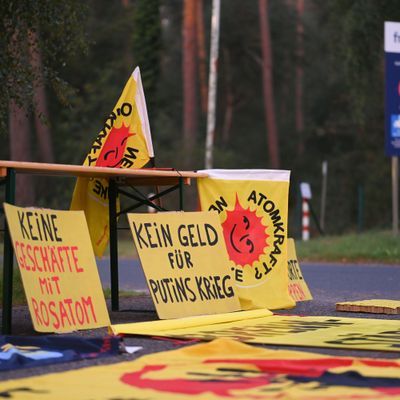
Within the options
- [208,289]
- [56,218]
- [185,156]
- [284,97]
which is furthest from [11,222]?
[284,97]

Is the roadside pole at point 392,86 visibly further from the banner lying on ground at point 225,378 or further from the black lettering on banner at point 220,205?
the banner lying on ground at point 225,378

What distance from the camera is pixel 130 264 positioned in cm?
2495

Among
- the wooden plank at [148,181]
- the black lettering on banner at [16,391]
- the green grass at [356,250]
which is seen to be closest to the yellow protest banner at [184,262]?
the wooden plank at [148,181]

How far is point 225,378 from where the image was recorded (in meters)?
7.44

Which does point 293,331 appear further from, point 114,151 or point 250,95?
point 250,95

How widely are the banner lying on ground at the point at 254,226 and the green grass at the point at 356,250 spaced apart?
37.7ft

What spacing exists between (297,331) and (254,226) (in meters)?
2.91

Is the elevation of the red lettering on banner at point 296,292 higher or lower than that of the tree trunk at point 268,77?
lower

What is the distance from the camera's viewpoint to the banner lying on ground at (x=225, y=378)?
6.91 m

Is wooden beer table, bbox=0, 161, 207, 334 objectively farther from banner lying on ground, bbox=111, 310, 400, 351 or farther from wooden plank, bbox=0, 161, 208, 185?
banner lying on ground, bbox=111, 310, 400, 351

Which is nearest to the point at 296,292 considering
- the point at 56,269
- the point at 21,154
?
the point at 56,269

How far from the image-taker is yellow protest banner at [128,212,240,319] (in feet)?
38.3

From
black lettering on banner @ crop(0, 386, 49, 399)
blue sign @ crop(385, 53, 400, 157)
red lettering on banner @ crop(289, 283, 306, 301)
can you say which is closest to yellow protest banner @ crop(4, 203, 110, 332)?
black lettering on banner @ crop(0, 386, 49, 399)

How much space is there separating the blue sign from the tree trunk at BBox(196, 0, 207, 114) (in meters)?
23.9
